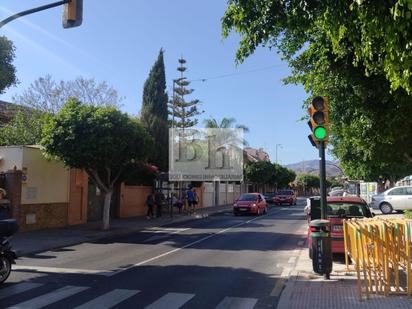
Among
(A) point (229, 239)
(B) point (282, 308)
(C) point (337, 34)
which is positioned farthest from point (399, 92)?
(A) point (229, 239)

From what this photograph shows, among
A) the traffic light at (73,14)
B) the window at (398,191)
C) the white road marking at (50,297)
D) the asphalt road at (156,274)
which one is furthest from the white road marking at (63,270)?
the window at (398,191)

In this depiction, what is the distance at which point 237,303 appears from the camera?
27.4 ft

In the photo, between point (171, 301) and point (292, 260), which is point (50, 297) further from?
point (292, 260)

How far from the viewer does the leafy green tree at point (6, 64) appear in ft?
41.5

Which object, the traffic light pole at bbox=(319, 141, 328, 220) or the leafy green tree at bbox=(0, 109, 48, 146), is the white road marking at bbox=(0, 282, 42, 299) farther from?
the leafy green tree at bbox=(0, 109, 48, 146)

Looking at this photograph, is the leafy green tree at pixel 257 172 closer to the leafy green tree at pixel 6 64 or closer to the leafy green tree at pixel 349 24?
the leafy green tree at pixel 6 64

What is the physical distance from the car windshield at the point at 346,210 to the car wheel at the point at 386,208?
21.1 meters

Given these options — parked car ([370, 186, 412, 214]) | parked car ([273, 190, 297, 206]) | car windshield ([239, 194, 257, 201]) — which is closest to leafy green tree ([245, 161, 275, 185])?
parked car ([273, 190, 297, 206])

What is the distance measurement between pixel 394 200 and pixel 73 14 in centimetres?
2713

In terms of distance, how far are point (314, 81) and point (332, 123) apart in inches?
75.6

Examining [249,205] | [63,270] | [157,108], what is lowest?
[63,270]

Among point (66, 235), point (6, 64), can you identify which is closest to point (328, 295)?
point (6, 64)

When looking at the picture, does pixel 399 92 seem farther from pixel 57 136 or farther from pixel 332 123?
pixel 57 136

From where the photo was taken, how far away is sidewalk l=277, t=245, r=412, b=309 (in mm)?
7617
